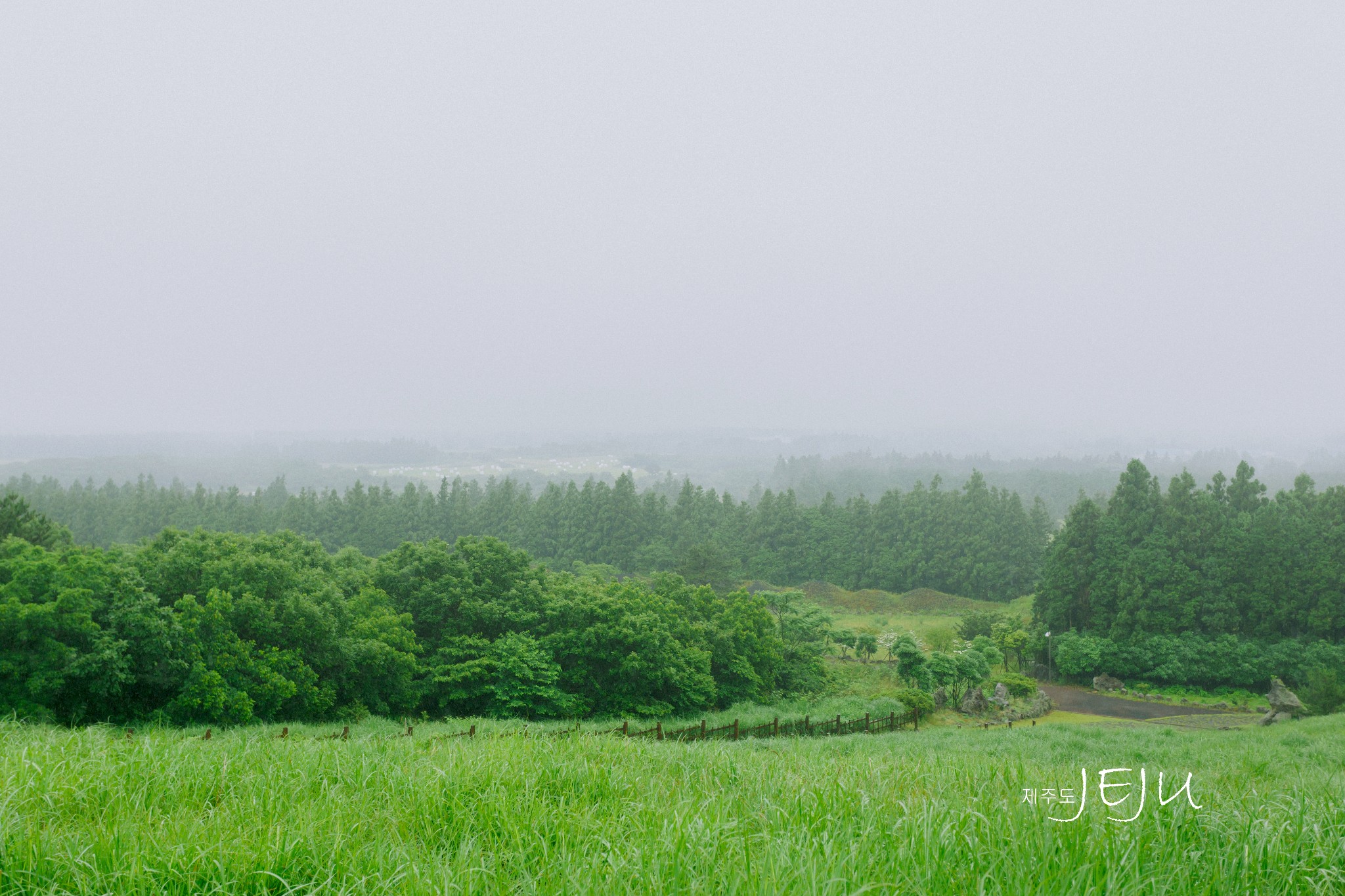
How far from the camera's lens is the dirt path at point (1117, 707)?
31328 millimetres

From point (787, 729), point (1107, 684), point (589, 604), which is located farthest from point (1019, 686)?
point (589, 604)

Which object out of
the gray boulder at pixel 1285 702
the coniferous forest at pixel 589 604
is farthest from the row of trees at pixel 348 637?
the gray boulder at pixel 1285 702

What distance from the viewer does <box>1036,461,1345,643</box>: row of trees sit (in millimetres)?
37844

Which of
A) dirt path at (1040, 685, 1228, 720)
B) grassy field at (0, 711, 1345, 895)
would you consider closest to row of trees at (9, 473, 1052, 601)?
dirt path at (1040, 685, 1228, 720)

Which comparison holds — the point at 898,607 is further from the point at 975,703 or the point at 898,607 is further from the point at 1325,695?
the point at 1325,695

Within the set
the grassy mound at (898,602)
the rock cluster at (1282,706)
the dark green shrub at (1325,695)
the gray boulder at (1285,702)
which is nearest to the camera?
the dark green shrub at (1325,695)

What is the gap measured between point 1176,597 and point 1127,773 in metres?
43.3

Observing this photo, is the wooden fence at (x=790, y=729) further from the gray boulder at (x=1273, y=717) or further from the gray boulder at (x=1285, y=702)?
the gray boulder at (x=1285, y=702)

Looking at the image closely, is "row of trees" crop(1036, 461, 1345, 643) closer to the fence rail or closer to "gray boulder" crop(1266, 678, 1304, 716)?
"gray boulder" crop(1266, 678, 1304, 716)

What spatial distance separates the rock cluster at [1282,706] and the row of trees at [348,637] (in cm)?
1769

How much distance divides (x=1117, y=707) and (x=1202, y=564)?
13.2 m

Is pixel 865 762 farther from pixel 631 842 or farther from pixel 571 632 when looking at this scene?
pixel 571 632

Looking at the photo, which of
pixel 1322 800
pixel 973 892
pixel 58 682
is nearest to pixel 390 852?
pixel 973 892

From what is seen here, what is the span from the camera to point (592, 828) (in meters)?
3.14
